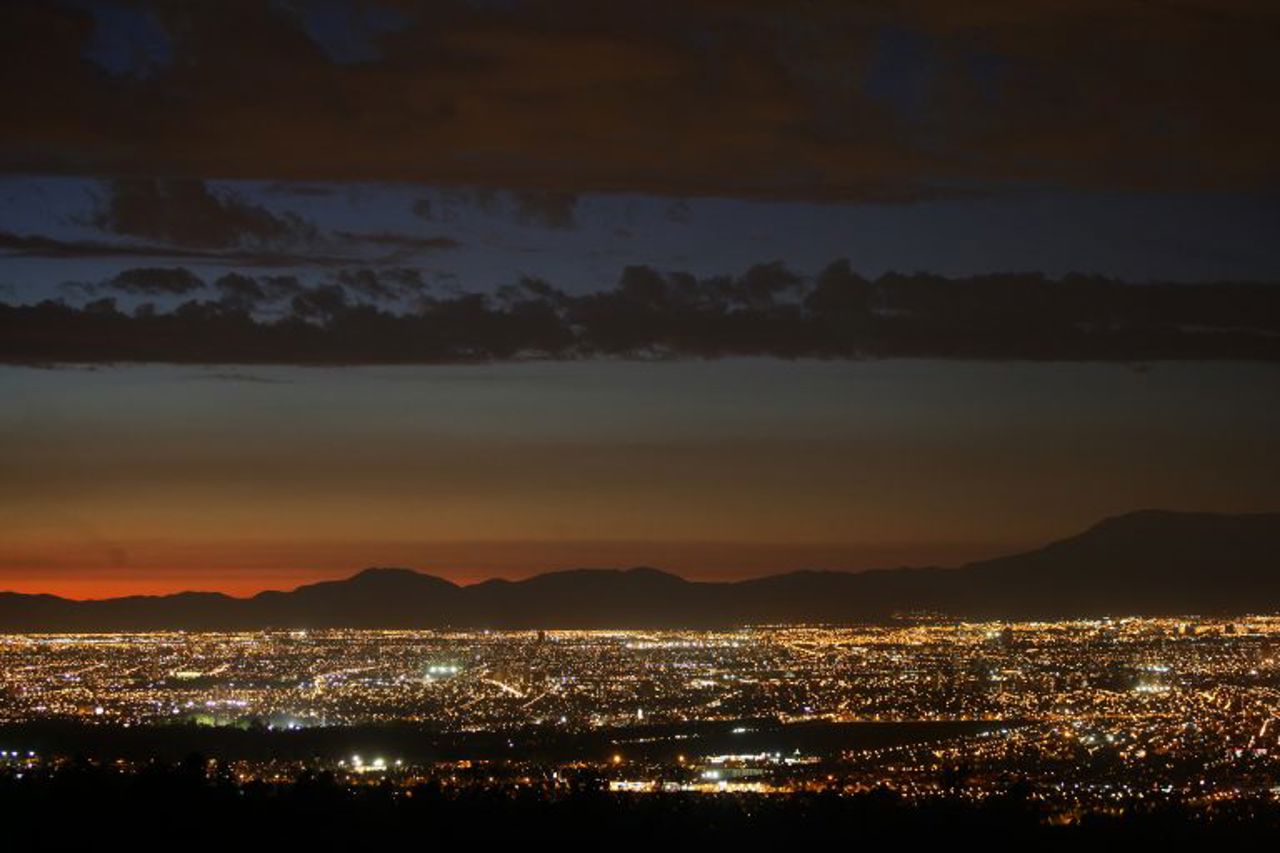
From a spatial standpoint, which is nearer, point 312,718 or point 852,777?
point 852,777

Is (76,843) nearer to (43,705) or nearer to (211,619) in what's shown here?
(43,705)

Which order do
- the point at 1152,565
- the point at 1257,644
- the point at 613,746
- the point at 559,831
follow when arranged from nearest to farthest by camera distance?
the point at 559,831 < the point at 613,746 < the point at 1257,644 < the point at 1152,565

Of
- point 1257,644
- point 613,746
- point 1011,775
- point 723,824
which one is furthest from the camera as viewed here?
point 1257,644

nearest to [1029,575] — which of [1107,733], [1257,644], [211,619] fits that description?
[1257,644]

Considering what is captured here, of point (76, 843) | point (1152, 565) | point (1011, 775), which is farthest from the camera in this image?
point (1152, 565)

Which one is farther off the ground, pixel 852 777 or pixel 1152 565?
pixel 1152 565

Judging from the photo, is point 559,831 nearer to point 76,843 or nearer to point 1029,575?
point 76,843

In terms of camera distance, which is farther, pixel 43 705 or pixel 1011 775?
pixel 43 705

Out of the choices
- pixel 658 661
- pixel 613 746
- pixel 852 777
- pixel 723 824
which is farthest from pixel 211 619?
pixel 723 824

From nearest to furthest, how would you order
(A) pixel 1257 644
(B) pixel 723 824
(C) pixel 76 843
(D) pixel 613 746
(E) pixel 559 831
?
(C) pixel 76 843
(E) pixel 559 831
(B) pixel 723 824
(D) pixel 613 746
(A) pixel 1257 644
